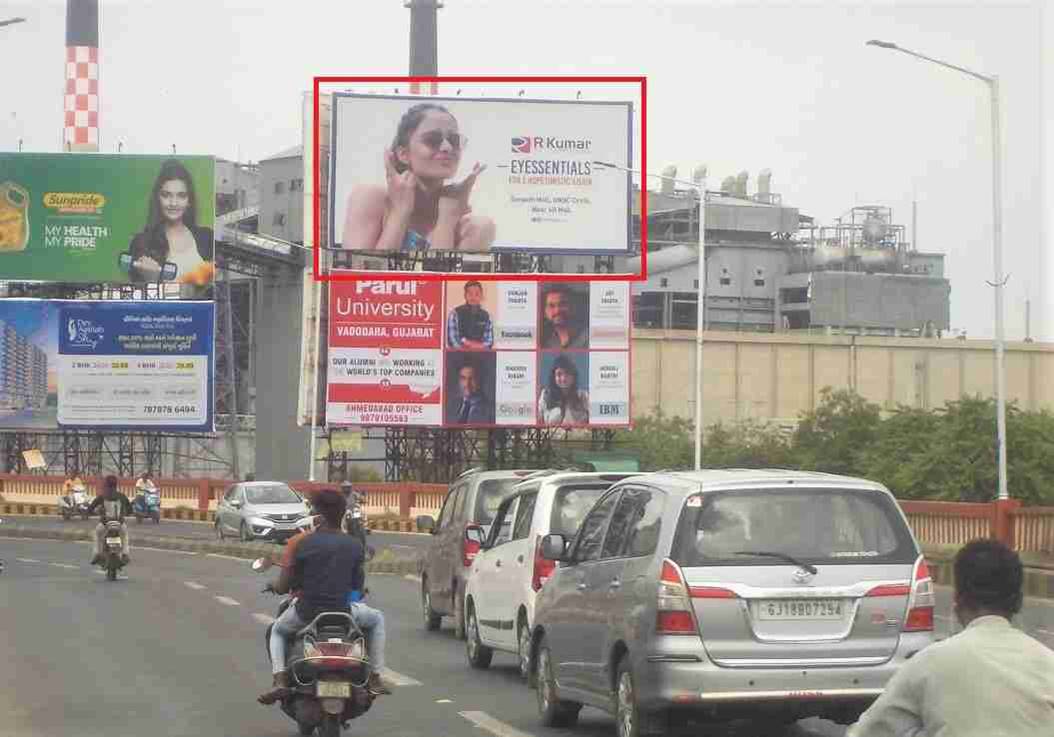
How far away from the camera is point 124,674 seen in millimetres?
16125

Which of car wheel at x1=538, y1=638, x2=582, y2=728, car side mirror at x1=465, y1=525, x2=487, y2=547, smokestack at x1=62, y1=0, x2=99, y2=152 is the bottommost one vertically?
car wheel at x1=538, y1=638, x2=582, y2=728

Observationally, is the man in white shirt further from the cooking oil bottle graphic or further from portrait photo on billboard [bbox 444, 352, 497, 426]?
the cooking oil bottle graphic

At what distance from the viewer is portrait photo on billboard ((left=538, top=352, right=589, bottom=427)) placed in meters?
59.2

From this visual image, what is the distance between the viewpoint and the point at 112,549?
28984mm

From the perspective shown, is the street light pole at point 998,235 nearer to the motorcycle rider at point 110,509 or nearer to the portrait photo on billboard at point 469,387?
the motorcycle rider at point 110,509

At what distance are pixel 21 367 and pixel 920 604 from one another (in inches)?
2152

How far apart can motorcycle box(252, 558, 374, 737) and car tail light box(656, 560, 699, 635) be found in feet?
5.94

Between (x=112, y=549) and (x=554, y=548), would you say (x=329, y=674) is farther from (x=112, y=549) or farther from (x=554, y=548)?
(x=112, y=549)

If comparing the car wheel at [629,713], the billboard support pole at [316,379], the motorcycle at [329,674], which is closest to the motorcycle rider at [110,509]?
the motorcycle at [329,674]

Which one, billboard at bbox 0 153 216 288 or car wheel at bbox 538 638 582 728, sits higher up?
billboard at bbox 0 153 216 288

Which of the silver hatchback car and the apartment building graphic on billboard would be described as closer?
the silver hatchback car

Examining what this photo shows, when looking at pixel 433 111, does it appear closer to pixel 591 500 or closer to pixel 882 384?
pixel 882 384

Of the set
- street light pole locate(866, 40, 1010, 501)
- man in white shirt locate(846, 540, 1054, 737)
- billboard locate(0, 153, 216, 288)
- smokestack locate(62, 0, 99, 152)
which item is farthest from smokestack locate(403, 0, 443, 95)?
man in white shirt locate(846, 540, 1054, 737)

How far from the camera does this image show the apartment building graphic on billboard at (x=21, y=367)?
204 feet
